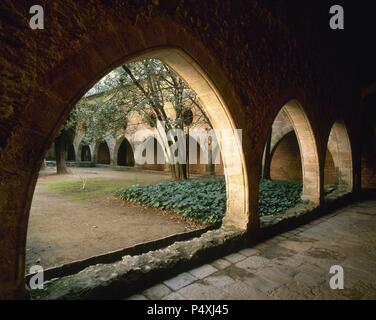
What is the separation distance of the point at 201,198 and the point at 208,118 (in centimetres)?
333

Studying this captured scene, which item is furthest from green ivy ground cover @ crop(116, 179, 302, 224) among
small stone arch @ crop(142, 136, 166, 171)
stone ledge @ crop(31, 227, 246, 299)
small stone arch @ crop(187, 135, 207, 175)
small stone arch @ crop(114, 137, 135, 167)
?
small stone arch @ crop(114, 137, 135, 167)

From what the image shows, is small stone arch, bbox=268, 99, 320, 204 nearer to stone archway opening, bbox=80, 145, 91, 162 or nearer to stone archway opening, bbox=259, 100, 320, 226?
stone archway opening, bbox=259, 100, 320, 226

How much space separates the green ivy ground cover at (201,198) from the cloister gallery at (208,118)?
0.16 feet

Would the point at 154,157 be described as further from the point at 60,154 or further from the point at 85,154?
the point at 85,154

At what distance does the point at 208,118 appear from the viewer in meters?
3.87

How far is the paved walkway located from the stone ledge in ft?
0.31

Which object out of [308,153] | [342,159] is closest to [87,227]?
[308,153]

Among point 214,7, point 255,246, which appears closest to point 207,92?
point 214,7

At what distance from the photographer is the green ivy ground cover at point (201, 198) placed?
590 centimetres

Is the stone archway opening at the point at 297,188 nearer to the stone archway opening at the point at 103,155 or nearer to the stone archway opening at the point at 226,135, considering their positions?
the stone archway opening at the point at 226,135

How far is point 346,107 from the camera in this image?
6895mm

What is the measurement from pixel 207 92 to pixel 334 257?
261 cm

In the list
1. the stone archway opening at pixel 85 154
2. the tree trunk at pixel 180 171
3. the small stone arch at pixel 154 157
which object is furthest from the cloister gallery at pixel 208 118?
the stone archway opening at pixel 85 154

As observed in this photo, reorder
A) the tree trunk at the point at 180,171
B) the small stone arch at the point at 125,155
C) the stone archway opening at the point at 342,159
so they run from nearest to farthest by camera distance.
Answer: the stone archway opening at the point at 342,159, the tree trunk at the point at 180,171, the small stone arch at the point at 125,155
